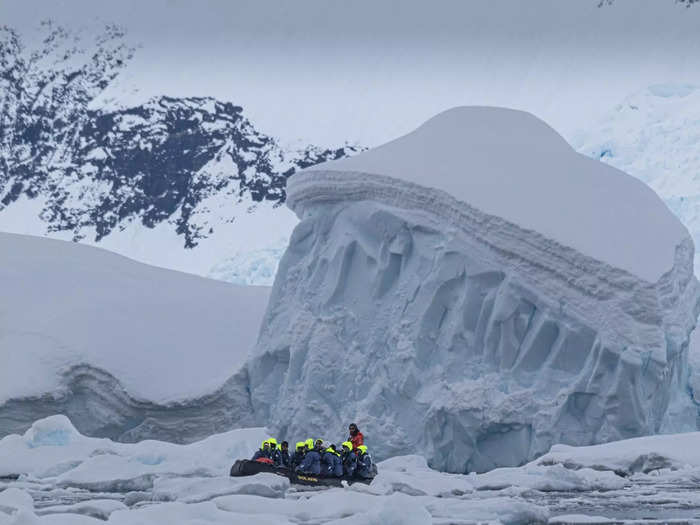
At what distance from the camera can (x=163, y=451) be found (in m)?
17.2

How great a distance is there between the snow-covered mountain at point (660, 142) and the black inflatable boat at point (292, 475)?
943 inches

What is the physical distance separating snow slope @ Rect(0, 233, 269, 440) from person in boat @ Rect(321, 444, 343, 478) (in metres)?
6.83

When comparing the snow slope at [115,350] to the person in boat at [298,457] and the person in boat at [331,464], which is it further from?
the person in boat at [331,464]

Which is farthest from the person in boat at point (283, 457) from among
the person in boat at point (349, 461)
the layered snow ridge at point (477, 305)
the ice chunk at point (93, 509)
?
the ice chunk at point (93, 509)

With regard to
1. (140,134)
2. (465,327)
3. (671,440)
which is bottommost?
(671,440)

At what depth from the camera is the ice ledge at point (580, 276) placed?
15570 millimetres

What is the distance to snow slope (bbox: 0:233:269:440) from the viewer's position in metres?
20.1

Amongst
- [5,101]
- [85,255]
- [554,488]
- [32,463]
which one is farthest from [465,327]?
[5,101]

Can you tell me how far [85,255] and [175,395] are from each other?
243 inches

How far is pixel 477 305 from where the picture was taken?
667 inches

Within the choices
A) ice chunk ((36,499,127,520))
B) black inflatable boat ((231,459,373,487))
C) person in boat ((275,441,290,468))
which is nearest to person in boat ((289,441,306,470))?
black inflatable boat ((231,459,373,487))

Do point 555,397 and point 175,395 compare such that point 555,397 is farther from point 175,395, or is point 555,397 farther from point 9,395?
point 9,395

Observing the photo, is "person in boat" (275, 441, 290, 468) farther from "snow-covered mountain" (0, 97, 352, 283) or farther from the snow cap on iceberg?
"snow-covered mountain" (0, 97, 352, 283)

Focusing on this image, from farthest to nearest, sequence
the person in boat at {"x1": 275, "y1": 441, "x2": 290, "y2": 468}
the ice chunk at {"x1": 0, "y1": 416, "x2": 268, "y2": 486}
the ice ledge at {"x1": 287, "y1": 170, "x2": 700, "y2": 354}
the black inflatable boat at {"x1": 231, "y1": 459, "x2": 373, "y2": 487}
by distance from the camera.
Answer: the ice ledge at {"x1": 287, "y1": 170, "x2": 700, "y2": 354}
the ice chunk at {"x1": 0, "y1": 416, "x2": 268, "y2": 486}
the person in boat at {"x1": 275, "y1": 441, "x2": 290, "y2": 468}
the black inflatable boat at {"x1": 231, "y1": 459, "x2": 373, "y2": 487}
